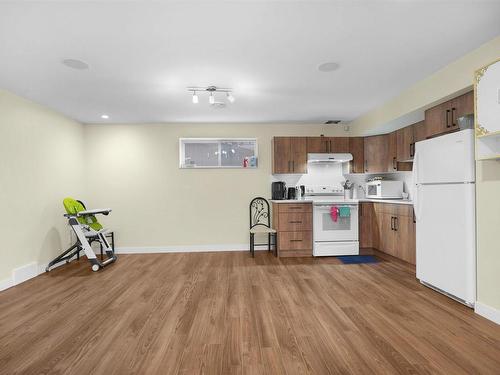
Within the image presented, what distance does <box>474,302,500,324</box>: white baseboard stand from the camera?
2.30 metres

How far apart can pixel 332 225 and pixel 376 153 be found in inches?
63.6

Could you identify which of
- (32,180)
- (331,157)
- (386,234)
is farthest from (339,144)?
(32,180)

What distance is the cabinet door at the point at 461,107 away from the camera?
2.71 meters

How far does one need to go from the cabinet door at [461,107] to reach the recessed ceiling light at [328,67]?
1.37 metres

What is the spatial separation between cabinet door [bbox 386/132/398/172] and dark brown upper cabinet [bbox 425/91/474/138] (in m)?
1.31

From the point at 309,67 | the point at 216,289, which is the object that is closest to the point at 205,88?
the point at 309,67

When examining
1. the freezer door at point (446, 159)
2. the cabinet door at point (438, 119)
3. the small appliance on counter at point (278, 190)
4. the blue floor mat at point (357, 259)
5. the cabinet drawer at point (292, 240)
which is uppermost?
the cabinet door at point (438, 119)

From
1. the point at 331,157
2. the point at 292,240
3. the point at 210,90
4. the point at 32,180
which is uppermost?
the point at 210,90

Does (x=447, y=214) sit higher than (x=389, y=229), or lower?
higher

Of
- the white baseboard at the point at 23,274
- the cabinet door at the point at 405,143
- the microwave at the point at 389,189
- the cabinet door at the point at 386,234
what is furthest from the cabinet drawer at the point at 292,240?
the white baseboard at the point at 23,274

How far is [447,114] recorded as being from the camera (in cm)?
303

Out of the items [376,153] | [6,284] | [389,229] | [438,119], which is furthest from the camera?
[376,153]

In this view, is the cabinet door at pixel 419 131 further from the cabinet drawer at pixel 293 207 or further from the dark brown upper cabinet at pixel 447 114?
the cabinet drawer at pixel 293 207

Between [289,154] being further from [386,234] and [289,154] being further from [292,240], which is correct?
[386,234]
